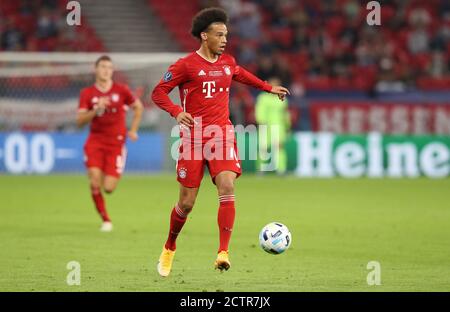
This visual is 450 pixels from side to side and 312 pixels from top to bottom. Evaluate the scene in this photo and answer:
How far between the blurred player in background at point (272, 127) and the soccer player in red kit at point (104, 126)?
958cm

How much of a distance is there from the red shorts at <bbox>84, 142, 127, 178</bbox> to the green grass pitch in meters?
0.78

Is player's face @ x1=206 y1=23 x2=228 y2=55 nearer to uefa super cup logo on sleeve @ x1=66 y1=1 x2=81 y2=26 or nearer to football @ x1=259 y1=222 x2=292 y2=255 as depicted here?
football @ x1=259 y1=222 x2=292 y2=255

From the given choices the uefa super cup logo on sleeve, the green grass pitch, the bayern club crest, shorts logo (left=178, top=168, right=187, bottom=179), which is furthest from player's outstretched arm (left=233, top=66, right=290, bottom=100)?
the uefa super cup logo on sleeve

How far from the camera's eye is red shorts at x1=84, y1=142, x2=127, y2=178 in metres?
13.9

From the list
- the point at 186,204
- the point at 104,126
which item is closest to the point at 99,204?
the point at 104,126

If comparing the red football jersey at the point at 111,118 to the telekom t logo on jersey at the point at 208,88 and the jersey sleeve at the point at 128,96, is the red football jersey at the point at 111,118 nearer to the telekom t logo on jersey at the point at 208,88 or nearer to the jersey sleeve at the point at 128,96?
the jersey sleeve at the point at 128,96

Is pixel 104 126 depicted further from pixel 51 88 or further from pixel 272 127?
pixel 51 88

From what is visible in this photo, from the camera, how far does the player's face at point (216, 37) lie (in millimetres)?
9445

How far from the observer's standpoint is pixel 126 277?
30.1ft

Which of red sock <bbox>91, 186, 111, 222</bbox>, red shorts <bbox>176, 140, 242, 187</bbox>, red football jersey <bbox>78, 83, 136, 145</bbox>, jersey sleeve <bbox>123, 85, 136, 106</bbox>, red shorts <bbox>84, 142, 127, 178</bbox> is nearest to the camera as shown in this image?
red shorts <bbox>176, 140, 242, 187</bbox>

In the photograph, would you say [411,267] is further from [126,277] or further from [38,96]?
[38,96]

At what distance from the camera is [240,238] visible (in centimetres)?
1255

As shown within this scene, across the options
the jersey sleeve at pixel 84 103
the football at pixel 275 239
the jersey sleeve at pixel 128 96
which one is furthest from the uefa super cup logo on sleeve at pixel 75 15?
the football at pixel 275 239

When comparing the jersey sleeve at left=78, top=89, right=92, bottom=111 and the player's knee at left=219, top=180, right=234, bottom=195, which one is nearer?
the player's knee at left=219, top=180, right=234, bottom=195
